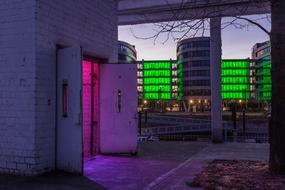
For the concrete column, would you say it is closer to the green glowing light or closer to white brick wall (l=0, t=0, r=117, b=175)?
white brick wall (l=0, t=0, r=117, b=175)

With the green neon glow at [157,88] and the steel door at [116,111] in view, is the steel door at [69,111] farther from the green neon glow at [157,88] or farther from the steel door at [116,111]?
the green neon glow at [157,88]

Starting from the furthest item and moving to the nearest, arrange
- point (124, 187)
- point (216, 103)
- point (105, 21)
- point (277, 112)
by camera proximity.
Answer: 1. point (216, 103)
2. point (105, 21)
3. point (277, 112)
4. point (124, 187)

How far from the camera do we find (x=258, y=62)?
121m

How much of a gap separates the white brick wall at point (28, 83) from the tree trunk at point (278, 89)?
191 inches

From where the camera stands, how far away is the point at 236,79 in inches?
4761

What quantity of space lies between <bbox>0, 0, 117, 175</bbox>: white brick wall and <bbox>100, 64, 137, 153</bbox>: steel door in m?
2.44

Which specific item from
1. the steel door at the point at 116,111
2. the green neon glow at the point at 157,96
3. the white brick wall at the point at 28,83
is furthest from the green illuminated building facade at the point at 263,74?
the white brick wall at the point at 28,83

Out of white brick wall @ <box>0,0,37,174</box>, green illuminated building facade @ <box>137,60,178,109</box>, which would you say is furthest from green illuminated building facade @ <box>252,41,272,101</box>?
white brick wall @ <box>0,0,37,174</box>

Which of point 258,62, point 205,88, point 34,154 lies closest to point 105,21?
point 34,154

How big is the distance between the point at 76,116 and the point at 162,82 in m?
128

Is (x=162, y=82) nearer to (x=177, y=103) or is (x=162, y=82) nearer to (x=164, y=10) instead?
(x=177, y=103)

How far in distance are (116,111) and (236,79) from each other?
115m

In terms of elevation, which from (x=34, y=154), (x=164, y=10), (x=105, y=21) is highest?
(x=164, y=10)

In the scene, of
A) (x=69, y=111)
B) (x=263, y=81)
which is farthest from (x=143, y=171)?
(x=263, y=81)
